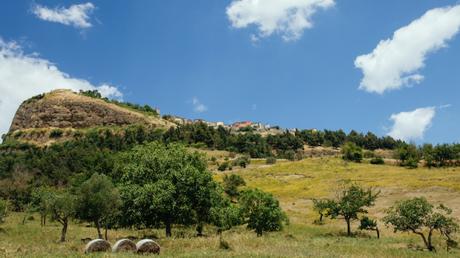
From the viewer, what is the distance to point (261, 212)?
53844 mm

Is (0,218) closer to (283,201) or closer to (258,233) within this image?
(258,233)

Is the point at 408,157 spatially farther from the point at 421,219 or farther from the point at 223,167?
the point at 421,219

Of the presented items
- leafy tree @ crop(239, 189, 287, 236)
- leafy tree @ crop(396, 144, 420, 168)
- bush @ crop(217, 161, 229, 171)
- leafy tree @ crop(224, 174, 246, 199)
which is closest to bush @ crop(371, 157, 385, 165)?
leafy tree @ crop(396, 144, 420, 168)

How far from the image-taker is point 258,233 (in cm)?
5406

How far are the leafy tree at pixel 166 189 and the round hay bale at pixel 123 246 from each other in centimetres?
1593

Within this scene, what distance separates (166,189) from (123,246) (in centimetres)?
1826

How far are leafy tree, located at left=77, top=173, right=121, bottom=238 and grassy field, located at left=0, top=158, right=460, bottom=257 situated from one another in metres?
2.72

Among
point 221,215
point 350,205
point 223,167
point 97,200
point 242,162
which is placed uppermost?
point 242,162

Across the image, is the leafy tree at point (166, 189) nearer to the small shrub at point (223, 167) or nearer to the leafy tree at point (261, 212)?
the leafy tree at point (261, 212)

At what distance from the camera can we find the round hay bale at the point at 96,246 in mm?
27906

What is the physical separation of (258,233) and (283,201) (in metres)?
41.7

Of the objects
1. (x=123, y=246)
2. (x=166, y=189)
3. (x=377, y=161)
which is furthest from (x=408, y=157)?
(x=123, y=246)

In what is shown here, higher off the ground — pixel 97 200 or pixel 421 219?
pixel 97 200

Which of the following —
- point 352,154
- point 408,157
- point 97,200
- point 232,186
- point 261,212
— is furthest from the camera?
point 352,154
